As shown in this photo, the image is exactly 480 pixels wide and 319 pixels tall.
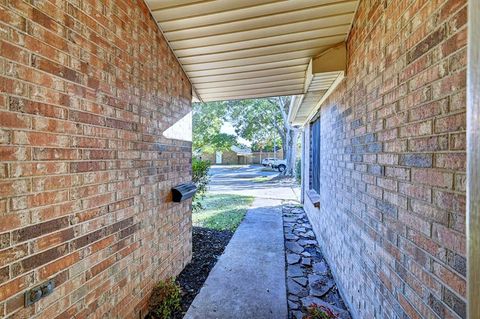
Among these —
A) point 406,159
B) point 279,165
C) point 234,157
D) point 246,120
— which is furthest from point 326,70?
point 234,157

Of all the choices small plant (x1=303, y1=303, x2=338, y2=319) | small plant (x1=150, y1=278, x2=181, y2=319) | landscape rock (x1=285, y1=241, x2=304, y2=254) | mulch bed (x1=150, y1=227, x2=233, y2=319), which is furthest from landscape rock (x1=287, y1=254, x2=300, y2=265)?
small plant (x1=150, y1=278, x2=181, y2=319)

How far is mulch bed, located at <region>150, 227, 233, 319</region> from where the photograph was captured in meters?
3.18

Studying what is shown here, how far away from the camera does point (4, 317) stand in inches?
51.0

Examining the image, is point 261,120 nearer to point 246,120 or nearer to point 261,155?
point 246,120

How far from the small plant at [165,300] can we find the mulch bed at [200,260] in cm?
9

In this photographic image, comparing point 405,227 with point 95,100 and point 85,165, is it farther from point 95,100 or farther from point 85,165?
point 95,100

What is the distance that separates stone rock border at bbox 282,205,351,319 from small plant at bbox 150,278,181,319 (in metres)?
1.29

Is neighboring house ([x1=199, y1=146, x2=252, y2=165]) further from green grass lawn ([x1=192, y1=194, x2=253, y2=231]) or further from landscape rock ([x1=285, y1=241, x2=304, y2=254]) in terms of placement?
landscape rock ([x1=285, y1=241, x2=304, y2=254])

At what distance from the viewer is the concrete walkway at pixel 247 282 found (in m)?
2.80

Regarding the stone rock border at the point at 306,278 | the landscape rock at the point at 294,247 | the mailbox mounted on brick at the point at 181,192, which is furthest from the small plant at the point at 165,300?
the landscape rock at the point at 294,247

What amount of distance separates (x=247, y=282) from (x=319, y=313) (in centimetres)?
106

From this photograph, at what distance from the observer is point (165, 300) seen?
110 inches

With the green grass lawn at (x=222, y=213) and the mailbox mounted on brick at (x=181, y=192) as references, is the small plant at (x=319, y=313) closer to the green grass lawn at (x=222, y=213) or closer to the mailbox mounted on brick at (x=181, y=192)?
the mailbox mounted on brick at (x=181, y=192)

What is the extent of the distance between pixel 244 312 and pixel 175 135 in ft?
7.58
